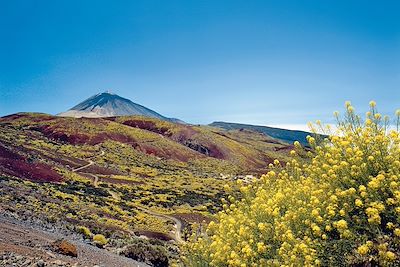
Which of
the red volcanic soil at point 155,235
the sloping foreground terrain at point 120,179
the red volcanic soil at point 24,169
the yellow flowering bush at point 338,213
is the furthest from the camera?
the red volcanic soil at point 24,169

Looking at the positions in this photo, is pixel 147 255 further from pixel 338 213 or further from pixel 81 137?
pixel 81 137

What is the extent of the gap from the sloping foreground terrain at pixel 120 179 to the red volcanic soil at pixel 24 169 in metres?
0.16

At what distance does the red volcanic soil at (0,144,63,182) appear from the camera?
45562mm

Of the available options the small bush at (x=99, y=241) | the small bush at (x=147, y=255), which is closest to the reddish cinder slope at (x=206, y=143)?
the small bush at (x=99, y=241)

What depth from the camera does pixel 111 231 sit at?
26578mm

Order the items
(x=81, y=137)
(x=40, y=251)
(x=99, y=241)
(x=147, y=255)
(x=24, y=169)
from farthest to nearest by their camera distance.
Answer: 1. (x=81, y=137)
2. (x=24, y=169)
3. (x=99, y=241)
4. (x=147, y=255)
5. (x=40, y=251)

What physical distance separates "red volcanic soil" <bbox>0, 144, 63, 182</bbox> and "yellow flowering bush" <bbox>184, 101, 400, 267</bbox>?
4100cm

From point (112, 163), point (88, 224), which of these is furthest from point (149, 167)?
point (88, 224)

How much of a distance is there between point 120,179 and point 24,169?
18238 millimetres

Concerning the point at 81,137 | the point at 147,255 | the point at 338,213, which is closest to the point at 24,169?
the point at 147,255

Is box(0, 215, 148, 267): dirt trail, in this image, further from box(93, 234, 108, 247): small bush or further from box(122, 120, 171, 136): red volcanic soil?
box(122, 120, 171, 136): red volcanic soil

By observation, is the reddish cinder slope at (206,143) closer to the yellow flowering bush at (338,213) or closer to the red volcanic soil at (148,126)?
the red volcanic soil at (148,126)

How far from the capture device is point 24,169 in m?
48.1

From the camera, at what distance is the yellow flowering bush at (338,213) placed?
6547 millimetres
